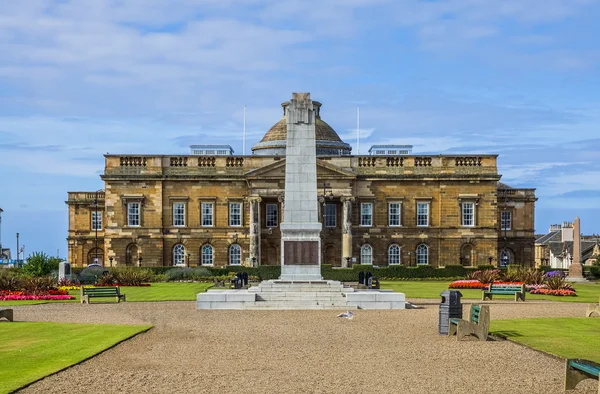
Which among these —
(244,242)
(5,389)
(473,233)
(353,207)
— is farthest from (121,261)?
(5,389)

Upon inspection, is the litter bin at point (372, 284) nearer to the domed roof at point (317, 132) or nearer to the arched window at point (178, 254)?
the arched window at point (178, 254)

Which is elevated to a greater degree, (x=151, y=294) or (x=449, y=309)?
(x=449, y=309)

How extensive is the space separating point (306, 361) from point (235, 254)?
52892 millimetres

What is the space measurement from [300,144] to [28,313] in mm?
12784

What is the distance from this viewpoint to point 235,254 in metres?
70.6

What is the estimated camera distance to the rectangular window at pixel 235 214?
70625mm

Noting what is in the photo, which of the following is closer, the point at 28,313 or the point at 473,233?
the point at 28,313

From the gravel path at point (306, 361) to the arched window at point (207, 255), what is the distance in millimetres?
42865

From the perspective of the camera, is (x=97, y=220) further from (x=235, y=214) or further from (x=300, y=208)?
(x=300, y=208)

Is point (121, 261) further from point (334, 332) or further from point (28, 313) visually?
point (334, 332)

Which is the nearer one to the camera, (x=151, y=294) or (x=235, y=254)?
(x=151, y=294)

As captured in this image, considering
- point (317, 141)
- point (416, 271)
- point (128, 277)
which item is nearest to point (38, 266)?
point (128, 277)

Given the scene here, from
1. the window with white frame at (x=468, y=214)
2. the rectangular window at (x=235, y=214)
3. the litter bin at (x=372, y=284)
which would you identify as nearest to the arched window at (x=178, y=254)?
the rectangular window at (x=235, y=214)

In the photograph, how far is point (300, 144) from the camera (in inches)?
1426
